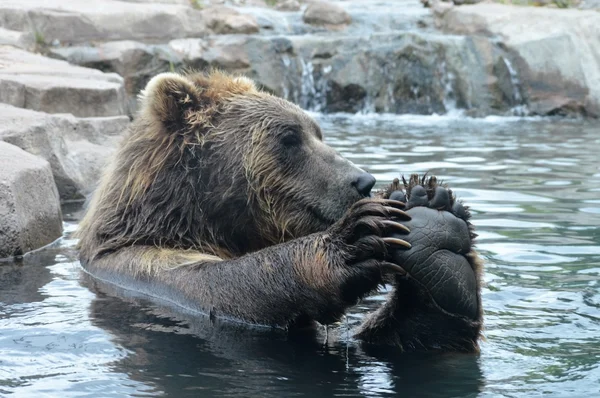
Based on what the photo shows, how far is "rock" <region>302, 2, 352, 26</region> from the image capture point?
21703 millimetres

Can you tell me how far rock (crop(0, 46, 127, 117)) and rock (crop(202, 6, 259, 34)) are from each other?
26.4 feet

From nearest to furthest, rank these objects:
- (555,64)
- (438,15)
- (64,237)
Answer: (64,237), (555,64), (438,15)

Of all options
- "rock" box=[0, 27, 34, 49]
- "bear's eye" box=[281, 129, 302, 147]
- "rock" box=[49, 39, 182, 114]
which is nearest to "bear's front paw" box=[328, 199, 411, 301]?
"bear's eye" box=[281, 129, 302, 147]

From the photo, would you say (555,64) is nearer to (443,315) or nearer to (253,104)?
(253,104)

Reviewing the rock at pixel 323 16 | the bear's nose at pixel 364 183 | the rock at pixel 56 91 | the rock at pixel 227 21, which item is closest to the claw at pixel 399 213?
the bear's nose at pixel 364 183

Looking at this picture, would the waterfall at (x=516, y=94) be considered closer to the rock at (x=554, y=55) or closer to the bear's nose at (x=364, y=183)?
the rock at (x=554, y=55)

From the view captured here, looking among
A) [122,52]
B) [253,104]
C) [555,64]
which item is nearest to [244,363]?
[253,104]

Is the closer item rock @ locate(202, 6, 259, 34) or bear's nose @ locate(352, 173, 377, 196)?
bear's nose @ locate(352, 173, 377, 196)

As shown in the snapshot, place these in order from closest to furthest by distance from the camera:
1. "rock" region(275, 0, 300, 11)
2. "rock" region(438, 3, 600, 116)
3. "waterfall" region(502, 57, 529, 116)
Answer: "rock" region(438, 3, 600, 116), "waterfall" region(502, 57, 529, 116), "rock" region(275, 0, 300, 11)

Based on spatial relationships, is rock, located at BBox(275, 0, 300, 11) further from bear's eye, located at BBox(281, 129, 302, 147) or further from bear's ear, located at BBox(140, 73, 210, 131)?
bear's eye, located at BBox(281, 129, 302, 147)

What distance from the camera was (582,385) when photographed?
3.58 meters

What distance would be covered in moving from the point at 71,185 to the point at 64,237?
54.0 inches

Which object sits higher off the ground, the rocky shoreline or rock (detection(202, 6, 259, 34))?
rock (detection(202, 6, 259, 34))

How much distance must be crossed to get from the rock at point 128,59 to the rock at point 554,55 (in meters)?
6.54
